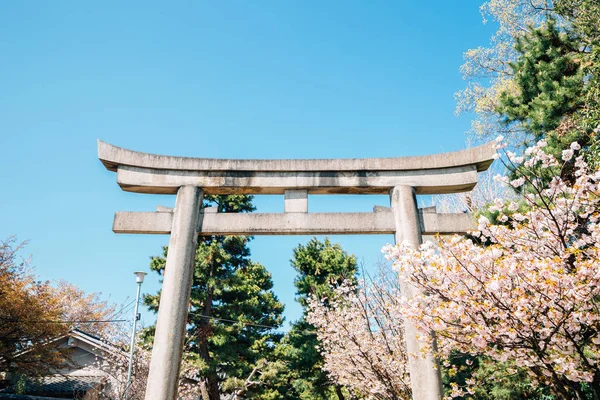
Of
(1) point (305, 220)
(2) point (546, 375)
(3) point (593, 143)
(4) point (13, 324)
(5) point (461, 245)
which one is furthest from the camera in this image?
(4) point (13, 324)

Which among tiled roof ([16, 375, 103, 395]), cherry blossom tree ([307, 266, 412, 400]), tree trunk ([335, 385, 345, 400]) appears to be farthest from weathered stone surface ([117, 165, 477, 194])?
tiled roof ([16, 375, 103, 395])

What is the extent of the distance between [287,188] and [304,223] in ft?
2.22

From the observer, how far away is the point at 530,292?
4.25 metres

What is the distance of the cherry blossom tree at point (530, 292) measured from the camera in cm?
395

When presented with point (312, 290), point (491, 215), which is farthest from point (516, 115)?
point (312, 290)

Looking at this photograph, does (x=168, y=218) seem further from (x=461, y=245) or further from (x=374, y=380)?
(x=374, y=380)

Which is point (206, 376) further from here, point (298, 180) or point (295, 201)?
point (298, 180)

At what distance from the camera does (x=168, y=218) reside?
20.1ft

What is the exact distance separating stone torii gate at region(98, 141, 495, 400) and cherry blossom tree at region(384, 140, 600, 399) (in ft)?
4.08

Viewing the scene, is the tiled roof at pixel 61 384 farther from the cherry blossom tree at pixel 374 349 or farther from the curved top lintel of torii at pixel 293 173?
the curved top lintel of torii at pixel 293 173

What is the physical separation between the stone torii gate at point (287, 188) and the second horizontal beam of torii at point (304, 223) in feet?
0.05

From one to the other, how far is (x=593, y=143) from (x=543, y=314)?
15.8 feet

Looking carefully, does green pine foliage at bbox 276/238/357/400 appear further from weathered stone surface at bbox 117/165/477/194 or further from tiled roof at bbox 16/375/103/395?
weathered stone surface at bbox 117/165/477/194

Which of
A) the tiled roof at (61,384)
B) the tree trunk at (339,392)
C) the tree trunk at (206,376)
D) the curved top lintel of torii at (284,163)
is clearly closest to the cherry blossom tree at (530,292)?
the curved top lintel of torii at (284,163)
